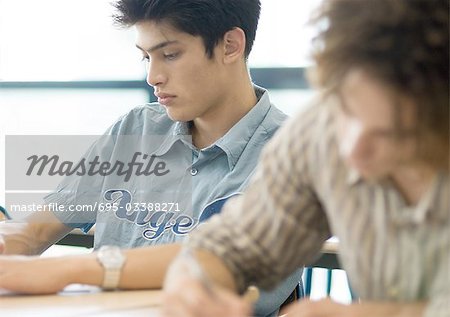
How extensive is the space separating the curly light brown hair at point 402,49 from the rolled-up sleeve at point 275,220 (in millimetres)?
268

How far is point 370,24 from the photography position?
0.97m

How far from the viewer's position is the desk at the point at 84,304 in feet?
4.62

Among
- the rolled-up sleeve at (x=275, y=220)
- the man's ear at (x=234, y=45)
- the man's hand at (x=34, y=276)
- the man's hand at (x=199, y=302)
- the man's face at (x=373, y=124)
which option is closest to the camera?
the man's face at (x=373, y=124)

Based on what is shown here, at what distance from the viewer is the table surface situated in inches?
55.5

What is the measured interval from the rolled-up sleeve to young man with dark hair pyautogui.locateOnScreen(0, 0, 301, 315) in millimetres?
651

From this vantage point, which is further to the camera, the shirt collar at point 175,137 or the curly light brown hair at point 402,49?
the shirt collar at point 175,137

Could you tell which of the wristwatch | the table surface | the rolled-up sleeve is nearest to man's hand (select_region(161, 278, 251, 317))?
the rolled-up sleeve

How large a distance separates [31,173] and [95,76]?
1164 millimetres

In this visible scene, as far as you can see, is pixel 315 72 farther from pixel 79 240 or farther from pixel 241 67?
pixel 79 240

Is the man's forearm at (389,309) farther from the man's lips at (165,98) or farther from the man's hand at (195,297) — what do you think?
the man's lips at (165,98)

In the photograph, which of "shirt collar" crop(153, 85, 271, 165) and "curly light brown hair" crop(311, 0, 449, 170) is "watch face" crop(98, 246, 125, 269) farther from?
"curly light brown hair" crop(311, 0, 449, 170)

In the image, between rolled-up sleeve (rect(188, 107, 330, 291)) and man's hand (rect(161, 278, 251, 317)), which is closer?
man's hand (rect(161, 278, 251, 317))

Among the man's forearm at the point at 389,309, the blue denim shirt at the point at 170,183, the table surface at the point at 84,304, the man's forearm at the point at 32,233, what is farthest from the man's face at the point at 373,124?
the man's forearm at the point at 32,233

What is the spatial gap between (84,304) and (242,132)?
A: 0.75m
